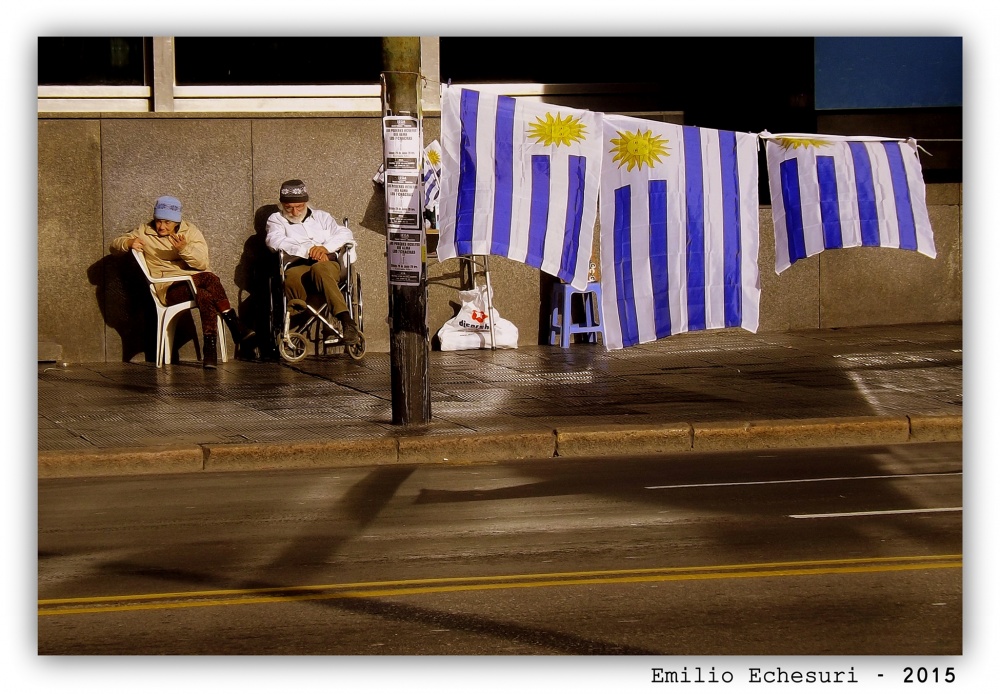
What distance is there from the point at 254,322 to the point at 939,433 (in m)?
7.44

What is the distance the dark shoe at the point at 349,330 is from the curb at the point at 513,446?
13.4 feet

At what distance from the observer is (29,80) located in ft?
20.0

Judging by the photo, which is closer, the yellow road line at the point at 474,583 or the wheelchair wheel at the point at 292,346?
the yellow road line at the point at 474,583

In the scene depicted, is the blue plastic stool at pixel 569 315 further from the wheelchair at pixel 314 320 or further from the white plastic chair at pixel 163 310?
the white plastic chair at pixel 163 310

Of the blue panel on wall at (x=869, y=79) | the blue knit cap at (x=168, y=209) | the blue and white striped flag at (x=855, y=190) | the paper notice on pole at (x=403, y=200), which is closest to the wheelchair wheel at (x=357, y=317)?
the blue knit cap at (x=168, y=209)

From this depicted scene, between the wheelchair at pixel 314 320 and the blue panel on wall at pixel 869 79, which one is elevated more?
the blue panel on wall at pixel 869 79

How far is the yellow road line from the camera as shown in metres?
5.87

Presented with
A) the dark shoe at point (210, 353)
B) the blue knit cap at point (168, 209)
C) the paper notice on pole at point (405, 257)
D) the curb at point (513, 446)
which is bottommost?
the curb at point (513, 446)

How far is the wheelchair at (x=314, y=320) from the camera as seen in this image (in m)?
13.3

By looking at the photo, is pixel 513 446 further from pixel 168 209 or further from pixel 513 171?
pixel 168 209

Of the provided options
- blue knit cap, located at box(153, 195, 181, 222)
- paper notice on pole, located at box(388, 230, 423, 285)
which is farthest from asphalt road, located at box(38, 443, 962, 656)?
blue knit cap, located at box(153, 195, 181, 222)

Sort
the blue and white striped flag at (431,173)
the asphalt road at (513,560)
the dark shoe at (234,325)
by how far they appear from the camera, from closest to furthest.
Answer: the asphalt road at (513,560) < the dark shoe at (234,325) < the blue and white striped flag at (431,173)

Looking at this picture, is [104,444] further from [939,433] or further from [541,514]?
[939,433]

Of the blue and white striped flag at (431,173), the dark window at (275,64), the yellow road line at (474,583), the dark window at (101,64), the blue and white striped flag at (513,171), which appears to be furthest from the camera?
the blue and white striped flag at (431,173)
